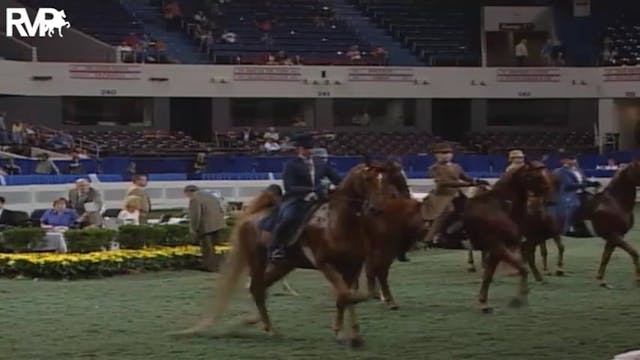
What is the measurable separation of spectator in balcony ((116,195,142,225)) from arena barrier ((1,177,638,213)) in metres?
7.87

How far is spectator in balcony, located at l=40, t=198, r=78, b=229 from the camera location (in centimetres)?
2221

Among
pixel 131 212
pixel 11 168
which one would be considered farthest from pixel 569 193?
pixel 11 168

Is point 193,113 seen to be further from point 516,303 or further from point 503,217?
point 516,303

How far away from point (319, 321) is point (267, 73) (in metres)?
34.1

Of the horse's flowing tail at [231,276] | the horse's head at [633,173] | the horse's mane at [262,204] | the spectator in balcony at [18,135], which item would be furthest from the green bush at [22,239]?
the spectator in balcony at [18,135]

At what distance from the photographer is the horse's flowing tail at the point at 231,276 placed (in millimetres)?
12766

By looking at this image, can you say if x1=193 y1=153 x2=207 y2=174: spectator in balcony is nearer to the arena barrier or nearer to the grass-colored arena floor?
the arena barrier

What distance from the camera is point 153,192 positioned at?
3503 cm

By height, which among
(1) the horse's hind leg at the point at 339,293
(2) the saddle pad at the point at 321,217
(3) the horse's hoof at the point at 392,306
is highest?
(2) the saddle pad at the point at 321,217

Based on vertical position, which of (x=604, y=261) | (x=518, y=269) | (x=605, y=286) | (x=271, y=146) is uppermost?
(x=271, y=146)

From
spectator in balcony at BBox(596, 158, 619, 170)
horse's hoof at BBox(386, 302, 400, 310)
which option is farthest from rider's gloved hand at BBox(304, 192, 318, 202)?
spectator in balcony at BBox(596, 158, 619, 170)

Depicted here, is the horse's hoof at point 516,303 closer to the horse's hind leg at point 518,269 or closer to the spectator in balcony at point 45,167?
the horse's hind leg at point 518,269

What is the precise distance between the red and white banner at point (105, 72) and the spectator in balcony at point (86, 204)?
71.5 feet

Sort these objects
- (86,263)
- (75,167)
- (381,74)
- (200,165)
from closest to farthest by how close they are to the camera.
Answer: (86,263)
(75,167)
(200,165)
(381,74)
